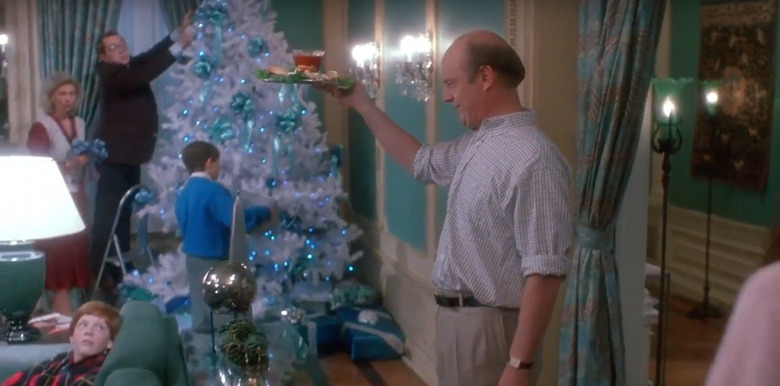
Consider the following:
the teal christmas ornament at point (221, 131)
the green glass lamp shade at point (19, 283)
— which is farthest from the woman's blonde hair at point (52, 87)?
the green glass lamp shade at point (19, 283)

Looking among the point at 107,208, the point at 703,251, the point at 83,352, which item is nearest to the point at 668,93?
the point at 703,251

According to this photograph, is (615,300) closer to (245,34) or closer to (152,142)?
(245,34)

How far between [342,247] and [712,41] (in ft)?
9.22

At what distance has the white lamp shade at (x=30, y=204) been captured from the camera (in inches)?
113

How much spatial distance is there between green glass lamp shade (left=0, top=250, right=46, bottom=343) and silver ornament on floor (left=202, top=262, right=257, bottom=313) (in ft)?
3.09

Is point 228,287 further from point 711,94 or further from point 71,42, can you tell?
point 71,42

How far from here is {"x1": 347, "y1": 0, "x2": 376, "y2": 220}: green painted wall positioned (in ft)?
20.8

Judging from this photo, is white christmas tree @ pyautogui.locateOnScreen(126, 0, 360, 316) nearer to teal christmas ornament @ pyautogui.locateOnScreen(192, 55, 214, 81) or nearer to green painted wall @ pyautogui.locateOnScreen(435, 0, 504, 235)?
teal christmas ornament @ pyautogui.locateOnScreen(192, 55, 214, 81)

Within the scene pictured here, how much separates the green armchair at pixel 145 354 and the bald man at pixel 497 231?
83 centimetres

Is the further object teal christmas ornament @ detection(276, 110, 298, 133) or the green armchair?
teal christmas ornament @ detection(276, 110, 298, 133)

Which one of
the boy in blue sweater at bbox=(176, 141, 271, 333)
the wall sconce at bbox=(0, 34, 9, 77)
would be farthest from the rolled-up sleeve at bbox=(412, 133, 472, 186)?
the wall sconce at bbox=(0, 34, 9, 77)

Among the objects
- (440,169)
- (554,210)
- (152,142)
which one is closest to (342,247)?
(152,142)

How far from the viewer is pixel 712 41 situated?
6270 mm

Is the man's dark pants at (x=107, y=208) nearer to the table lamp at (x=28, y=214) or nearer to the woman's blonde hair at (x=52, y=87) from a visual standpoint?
the woman's blonde hair at (x=52, y=87)
